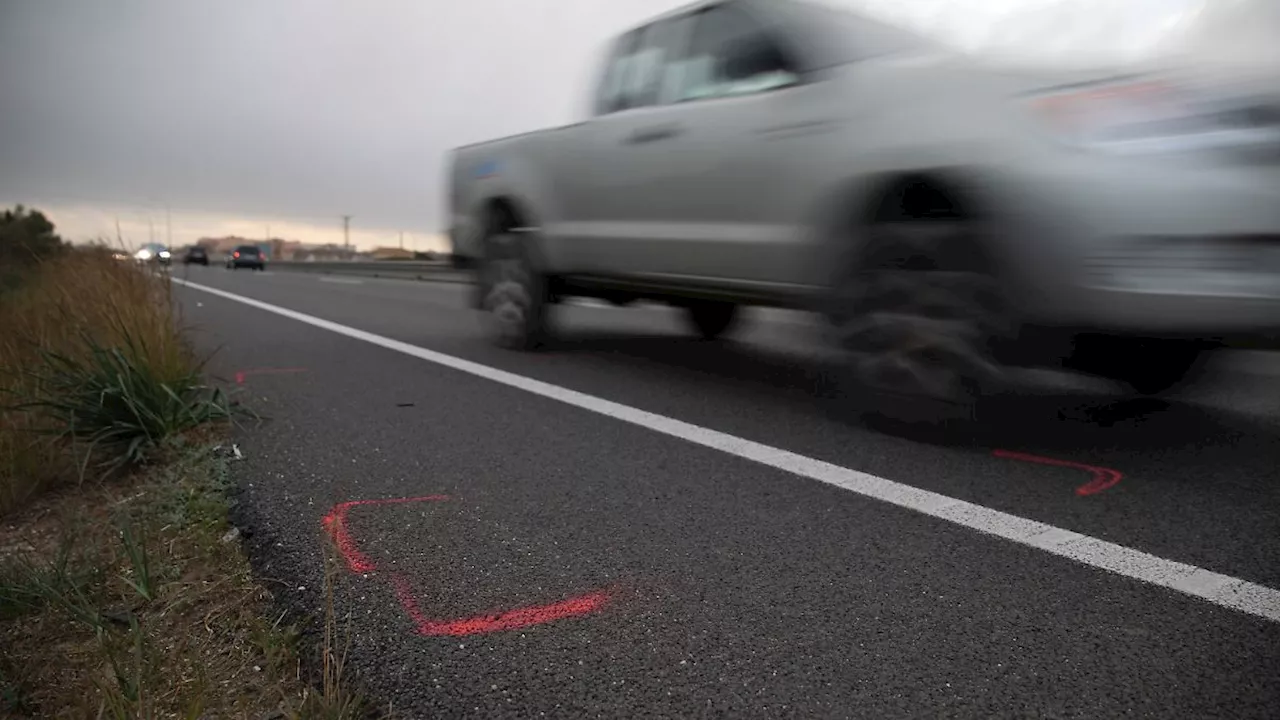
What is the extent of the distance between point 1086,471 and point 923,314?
0.87 m

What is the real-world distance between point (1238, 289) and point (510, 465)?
2573mm

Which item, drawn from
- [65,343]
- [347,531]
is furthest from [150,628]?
[65,343]

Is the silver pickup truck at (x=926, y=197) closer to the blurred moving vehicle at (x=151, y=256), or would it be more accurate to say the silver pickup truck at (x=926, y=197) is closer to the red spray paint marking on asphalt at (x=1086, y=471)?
the red spray paint marking on asphalt at (x=1086, y=471)

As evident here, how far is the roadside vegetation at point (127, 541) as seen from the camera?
76.4 inches

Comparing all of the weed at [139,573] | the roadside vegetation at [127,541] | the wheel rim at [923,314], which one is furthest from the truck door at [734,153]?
the weed at [139,573]

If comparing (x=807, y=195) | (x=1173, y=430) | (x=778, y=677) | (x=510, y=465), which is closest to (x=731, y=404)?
(x=807, y=195)

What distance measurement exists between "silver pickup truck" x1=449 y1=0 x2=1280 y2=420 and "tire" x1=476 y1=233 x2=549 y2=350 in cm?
57

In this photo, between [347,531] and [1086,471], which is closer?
[347,531]

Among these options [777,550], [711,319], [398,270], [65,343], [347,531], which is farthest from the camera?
[398,270]

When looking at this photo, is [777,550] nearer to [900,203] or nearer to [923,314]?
[923,314]

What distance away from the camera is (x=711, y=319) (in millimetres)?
7723

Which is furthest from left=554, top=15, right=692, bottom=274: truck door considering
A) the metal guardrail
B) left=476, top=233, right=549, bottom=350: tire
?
the metal guardrail

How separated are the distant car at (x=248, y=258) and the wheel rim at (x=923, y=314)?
46.5m

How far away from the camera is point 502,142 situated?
270 inches
